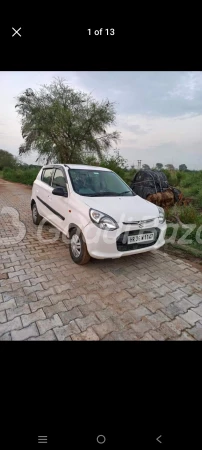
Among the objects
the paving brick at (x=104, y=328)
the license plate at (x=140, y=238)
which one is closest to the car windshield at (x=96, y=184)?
the license plate at (x=140, y=238)

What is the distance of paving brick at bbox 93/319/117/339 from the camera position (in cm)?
184

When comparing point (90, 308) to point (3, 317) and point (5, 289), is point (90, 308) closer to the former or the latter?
point (3, 317)

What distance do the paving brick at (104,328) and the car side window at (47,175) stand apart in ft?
9.76

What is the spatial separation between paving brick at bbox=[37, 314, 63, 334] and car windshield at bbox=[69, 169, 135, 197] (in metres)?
1.76

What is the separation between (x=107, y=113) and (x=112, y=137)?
132 cm

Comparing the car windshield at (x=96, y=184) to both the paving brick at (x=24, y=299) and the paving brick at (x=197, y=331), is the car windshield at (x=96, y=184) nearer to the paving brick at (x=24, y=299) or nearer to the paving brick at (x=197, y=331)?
the paving brick at (x=24, y=299)

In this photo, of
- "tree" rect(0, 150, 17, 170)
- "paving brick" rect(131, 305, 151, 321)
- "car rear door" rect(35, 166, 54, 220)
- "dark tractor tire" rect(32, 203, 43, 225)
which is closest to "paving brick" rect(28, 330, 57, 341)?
"paving brick" rect(131, 305, 151, 321)

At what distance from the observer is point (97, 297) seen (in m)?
2.35

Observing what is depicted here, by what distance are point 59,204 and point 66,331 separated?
6.88 feet
